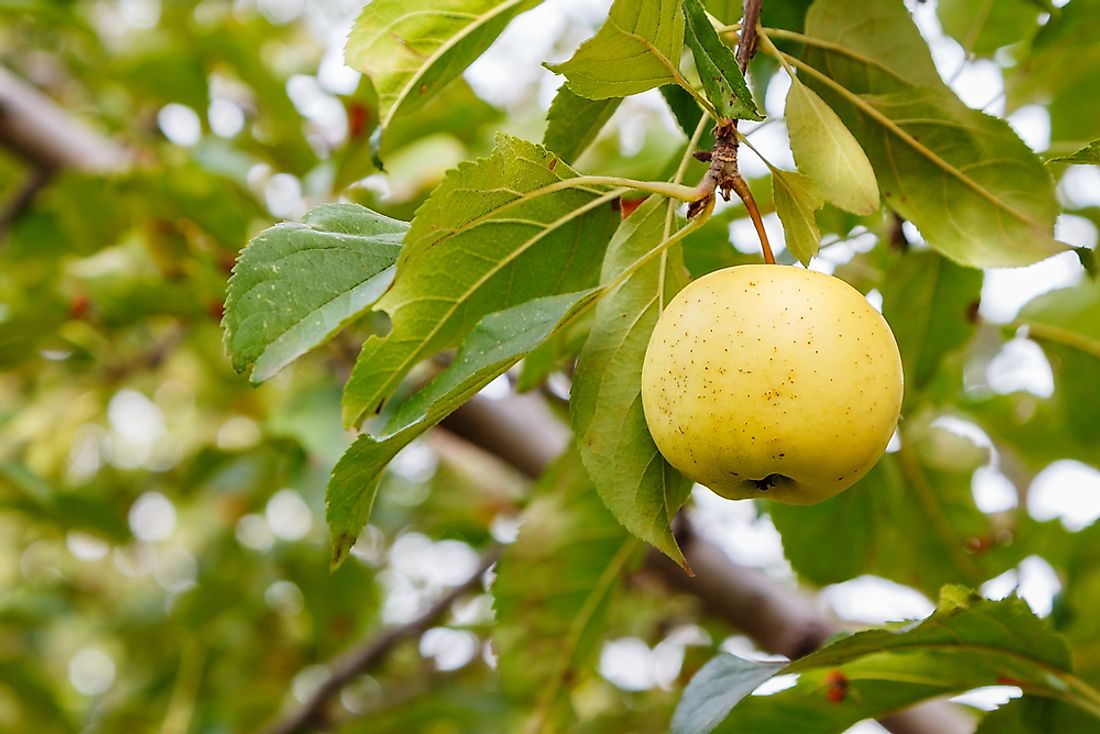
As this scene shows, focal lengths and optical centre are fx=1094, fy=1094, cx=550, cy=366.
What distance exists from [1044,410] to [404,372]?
1.11 meters

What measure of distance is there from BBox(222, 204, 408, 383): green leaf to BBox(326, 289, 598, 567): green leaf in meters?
0.07

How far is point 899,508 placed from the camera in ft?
4.27

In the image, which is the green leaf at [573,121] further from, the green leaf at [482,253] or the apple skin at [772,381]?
the apple skin at [772,381]

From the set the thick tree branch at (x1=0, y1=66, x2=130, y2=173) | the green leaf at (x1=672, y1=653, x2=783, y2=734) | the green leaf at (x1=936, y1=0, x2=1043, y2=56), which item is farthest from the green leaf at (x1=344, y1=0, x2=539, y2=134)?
the thick tree branch at (x1=0, y1=66, x2=130, y2=173)

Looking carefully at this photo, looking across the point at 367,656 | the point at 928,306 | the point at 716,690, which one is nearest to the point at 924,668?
the point at 716,690

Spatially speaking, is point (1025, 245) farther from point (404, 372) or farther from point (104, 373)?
point (104, 373)

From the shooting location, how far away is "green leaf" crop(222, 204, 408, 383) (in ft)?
2.02

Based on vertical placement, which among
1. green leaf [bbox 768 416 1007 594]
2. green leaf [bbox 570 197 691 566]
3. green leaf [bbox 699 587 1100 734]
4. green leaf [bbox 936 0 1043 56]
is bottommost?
green leaf [bbox 768 416 1007 594]

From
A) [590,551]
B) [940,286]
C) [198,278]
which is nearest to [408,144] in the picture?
[198,278]

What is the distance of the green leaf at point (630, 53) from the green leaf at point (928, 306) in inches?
19.0

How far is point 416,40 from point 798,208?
0.95 feet

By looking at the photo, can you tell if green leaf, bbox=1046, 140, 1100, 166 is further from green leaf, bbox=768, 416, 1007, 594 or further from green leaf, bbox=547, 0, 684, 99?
green leaf, bbox=768, 416, 1007, 594

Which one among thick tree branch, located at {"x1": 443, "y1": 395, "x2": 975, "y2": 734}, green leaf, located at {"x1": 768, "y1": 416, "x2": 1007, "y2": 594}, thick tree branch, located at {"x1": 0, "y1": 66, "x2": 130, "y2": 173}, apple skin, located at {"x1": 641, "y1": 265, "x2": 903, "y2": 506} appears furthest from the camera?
thick tree branch, located at {"x1": 0, "y1": 66, "x2": 130, "y2": 173}

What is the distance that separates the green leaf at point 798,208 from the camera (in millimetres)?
671
